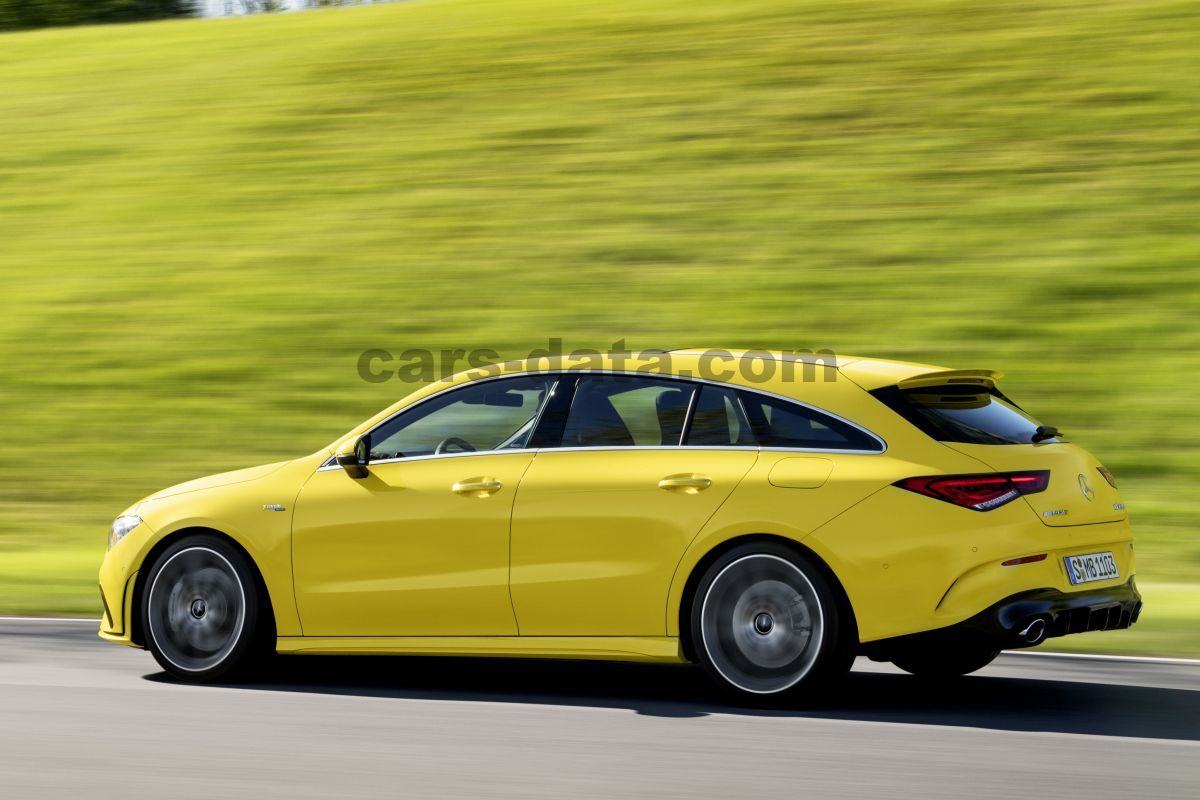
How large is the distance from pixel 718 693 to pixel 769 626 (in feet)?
2.11

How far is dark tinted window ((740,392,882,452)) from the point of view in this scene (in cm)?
630

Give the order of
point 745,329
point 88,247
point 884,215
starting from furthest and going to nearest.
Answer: point 88,247 → point 884,215 → point 745,329

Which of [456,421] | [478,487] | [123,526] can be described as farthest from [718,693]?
[123,526]

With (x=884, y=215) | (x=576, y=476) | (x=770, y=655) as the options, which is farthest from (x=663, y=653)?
(x=884, y=215)

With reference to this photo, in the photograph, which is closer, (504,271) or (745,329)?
(745,329)

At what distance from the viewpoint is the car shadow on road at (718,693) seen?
20.4 ft

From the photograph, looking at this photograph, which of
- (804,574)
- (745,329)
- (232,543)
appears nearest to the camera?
(804,574)

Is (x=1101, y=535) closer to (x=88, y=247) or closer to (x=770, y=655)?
(x=770, y=655)

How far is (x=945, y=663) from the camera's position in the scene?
23.7 feet

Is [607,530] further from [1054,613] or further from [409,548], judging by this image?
[1054,613]

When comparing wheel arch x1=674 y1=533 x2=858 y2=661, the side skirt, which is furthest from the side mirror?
wheel arch x1=674 y1=533 x2=858 y2=661

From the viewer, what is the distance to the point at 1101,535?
20.7 feet

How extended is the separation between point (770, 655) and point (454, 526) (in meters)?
1.51

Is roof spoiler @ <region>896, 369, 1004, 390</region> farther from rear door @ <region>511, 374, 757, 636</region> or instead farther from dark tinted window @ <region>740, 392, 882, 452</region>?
rear door @ <region>511, 374, 757, 636</region>
